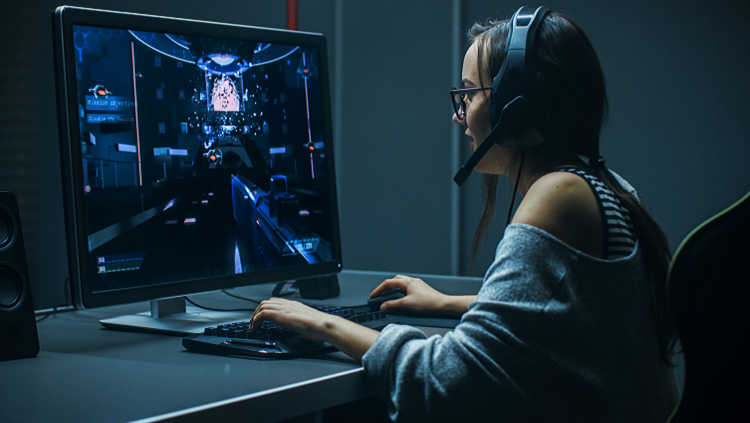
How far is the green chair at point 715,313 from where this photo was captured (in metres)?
0.56

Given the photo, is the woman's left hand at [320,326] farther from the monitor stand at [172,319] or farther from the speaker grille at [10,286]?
the speaker grille at [10,286]

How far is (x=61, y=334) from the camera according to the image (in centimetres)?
97

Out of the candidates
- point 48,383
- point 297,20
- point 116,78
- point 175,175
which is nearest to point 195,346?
point 48,383

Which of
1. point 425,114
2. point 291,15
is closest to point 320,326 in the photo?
point 425,114

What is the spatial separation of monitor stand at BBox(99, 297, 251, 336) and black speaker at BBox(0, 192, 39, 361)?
0.63ft

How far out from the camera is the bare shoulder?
707mm

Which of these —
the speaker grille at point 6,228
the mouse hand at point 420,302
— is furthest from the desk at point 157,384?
the mouse hand at point 420,302

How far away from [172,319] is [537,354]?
0.66m

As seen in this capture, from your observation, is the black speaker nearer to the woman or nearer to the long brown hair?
the woman

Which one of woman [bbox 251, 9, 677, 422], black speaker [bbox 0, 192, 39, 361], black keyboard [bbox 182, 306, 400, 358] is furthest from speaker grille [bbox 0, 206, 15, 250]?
woman [bbox 251, 9, 677, 422]

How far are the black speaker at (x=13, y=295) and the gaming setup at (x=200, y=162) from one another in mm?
65

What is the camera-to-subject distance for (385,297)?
1137mm

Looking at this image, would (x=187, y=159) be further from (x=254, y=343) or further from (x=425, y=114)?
(x=425, y=114)

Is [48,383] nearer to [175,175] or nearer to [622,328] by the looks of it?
[175,175]
